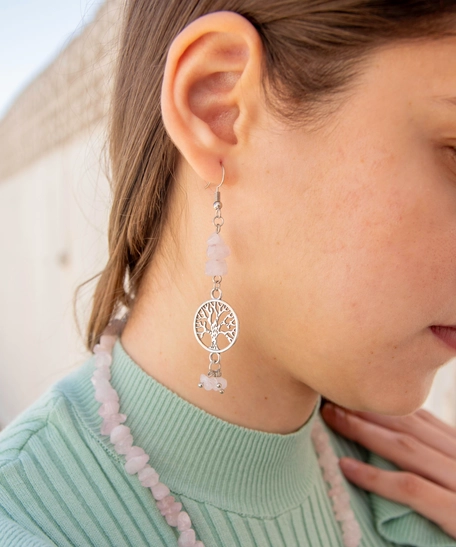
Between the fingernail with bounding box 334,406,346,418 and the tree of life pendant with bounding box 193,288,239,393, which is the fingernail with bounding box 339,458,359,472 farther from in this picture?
the tree of life pendant with bounding box 193,288,239,393

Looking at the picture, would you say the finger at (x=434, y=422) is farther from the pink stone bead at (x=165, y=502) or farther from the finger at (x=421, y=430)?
the pink stone bead at (x=165, y=502)

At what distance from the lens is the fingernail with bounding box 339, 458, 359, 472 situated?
92 centimetres

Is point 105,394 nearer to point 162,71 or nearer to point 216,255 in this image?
point 216,255

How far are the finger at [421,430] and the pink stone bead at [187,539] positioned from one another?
1.55 ft

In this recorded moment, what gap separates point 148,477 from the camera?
649mm

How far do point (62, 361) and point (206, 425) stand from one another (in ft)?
7.91

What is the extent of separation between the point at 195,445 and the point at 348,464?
1.22 feet

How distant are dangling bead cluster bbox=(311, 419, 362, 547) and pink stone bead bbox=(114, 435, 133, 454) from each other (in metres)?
0.39

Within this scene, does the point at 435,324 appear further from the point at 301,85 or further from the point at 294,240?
the point at 301,85

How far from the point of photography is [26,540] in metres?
0.52

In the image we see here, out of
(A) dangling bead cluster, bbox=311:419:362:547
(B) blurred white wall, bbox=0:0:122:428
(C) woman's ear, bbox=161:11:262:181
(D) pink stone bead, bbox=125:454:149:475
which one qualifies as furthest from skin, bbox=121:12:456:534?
(B) blurred white wall, bbox=0:0:122:428

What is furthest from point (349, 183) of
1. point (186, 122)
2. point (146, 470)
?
point (146, 470)

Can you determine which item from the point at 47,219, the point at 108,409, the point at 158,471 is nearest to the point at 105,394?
the point at 108,409

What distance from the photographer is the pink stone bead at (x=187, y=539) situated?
2.07ft
